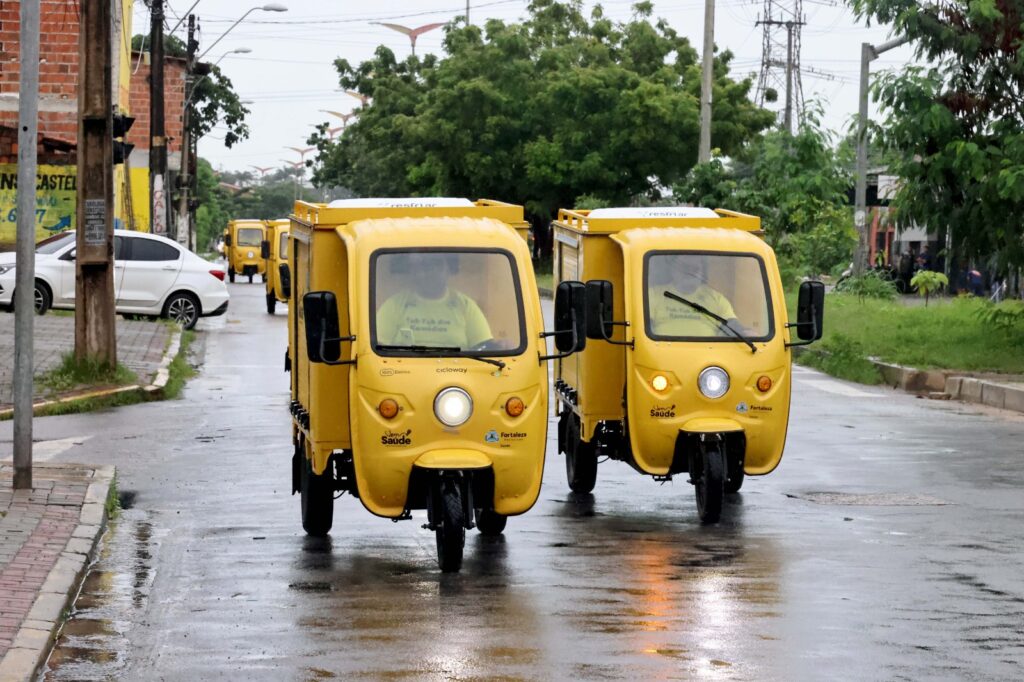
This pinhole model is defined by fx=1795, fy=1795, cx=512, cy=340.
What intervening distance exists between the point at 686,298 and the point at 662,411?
3.05 ft

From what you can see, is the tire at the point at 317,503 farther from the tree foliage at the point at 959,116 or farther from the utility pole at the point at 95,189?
the tree foliage at the point at 959,116

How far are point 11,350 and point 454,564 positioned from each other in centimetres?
1519

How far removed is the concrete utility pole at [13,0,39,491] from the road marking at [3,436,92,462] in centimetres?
258

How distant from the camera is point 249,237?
206 feet

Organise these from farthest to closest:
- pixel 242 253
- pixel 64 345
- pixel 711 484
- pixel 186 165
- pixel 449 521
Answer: pixel 242 253
pixel 186 165
pixel 64 345
pixel 711 484
pixel 449 521

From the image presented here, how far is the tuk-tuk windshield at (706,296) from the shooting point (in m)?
12.6

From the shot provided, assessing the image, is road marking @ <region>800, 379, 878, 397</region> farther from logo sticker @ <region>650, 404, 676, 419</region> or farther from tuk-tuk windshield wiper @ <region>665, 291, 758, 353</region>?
logo sticker @ <region>650, 404, 676, 419</region>

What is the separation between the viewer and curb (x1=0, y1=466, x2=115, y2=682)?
7449mm

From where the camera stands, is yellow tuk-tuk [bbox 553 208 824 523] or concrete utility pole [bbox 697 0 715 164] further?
concrete utility pole [bbox 697 0 715 164]

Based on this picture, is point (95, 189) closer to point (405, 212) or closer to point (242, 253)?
point (405, 212)

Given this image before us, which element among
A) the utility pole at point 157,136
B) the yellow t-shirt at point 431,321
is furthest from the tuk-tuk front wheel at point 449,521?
the utility pole at point 157,136

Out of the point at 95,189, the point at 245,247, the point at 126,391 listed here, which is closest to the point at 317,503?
the point at 126,391

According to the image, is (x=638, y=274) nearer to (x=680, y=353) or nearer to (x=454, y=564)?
(x=680, y=353)

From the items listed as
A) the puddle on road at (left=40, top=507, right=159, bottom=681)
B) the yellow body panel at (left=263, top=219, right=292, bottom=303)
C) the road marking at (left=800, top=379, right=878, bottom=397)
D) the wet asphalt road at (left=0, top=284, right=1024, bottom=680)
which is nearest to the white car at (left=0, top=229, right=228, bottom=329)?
the yellow body panel at (left=263, top=219, right=292, bottom=303)
